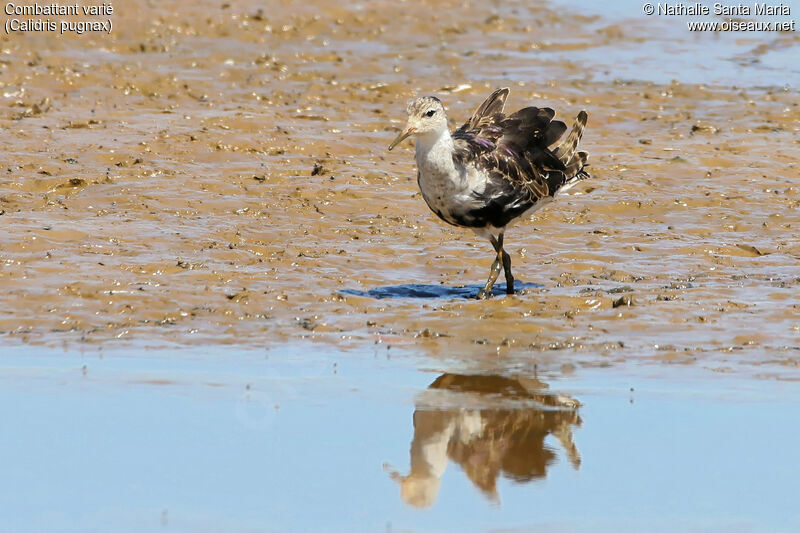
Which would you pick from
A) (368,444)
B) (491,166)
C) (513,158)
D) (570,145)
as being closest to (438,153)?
(491,166)

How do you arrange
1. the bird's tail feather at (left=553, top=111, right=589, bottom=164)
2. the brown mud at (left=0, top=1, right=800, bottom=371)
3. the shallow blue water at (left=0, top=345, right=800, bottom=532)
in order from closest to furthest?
A: the shallow blue water at (left=0, top=345, right=800, bottom=532)
the brown mud at (left=0, top=1, right=800, bottom=371)
the bird's tail feather at (left=553, top=111, right=589, bottom=164)

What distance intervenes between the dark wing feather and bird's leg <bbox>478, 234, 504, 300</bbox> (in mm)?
173

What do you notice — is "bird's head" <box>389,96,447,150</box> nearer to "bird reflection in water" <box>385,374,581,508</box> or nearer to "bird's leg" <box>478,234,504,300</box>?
"bird's leg" <box>478,234,504,300</box>

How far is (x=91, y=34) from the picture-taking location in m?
18.4

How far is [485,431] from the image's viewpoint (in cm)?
725

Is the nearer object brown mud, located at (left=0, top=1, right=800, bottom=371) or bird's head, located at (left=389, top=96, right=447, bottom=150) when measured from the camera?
brown mud, located at (left=0, top=1, right=800, bottom=371)

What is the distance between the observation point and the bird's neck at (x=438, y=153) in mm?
9875

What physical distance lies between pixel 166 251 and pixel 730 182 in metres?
6.07

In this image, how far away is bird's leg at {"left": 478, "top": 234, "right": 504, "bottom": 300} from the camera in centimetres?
1029

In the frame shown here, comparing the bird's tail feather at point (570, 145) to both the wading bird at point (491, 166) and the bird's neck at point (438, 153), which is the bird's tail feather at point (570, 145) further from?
the bird's neck at point (438, 153)

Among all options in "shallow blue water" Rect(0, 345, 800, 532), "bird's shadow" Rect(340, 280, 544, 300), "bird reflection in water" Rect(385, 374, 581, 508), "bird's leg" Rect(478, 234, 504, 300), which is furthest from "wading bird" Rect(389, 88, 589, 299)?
"bird reflection in water" Rect(385, 374, 581, 508)

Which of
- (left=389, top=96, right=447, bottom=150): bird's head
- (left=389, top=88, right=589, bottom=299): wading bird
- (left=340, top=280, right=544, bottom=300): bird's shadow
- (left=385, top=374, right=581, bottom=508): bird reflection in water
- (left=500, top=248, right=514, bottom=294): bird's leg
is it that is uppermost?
(left=389, top=96, right=447, bottom=150): bird's head

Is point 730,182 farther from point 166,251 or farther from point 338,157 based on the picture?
point 166,251

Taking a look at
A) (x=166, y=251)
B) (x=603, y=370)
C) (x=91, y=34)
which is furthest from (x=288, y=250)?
(x=91, y=34)
